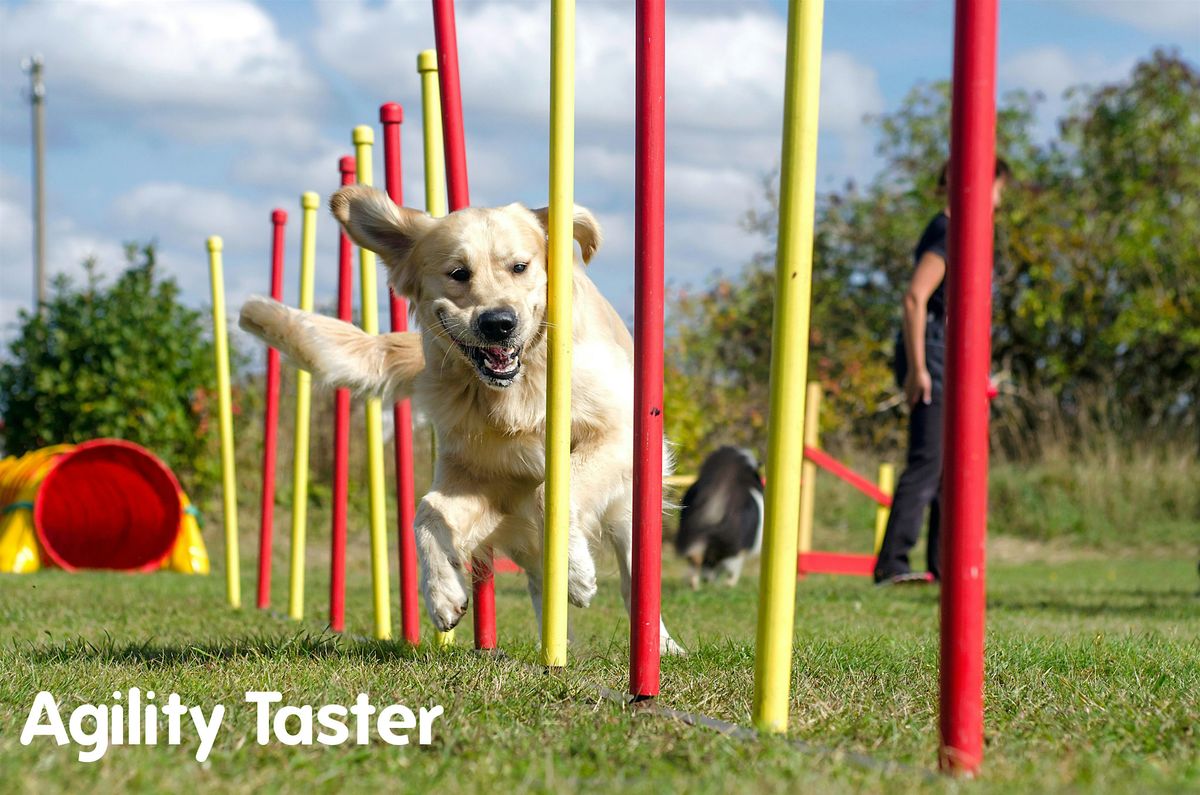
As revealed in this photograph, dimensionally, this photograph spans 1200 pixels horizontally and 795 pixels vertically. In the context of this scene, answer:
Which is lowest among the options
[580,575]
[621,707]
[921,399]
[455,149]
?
[621,707]

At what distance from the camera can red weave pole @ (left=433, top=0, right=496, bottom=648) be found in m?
3.81

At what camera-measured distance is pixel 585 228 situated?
13.6ft

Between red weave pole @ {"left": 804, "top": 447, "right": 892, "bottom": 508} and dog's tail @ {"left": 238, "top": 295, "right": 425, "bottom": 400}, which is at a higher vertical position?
dog's tail @ {"left": 238, "top": 295, "right": 425, "bottom": 400}

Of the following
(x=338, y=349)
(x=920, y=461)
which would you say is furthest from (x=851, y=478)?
(x=338, y=349)

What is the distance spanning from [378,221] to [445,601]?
4.10ft

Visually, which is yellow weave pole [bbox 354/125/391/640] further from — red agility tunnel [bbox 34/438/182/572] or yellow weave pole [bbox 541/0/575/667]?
red agility tunnel [bbox 34/438/182/572]

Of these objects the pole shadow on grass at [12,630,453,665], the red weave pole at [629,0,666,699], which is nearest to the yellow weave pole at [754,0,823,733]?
the red weave pole at [629,0,666,699]


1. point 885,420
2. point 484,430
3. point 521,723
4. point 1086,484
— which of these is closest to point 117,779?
point 521,723

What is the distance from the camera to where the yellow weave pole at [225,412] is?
634 centimetres

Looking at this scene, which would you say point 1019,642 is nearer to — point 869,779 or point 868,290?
point 869,779

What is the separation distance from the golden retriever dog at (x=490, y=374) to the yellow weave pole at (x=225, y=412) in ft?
7.50

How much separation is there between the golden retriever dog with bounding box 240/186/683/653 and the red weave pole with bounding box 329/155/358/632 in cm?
112

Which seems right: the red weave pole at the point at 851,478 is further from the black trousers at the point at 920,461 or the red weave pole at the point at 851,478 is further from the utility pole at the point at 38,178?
the utility pole at the point at 38,178

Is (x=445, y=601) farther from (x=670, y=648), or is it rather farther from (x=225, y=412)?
(x=225, y=412)
